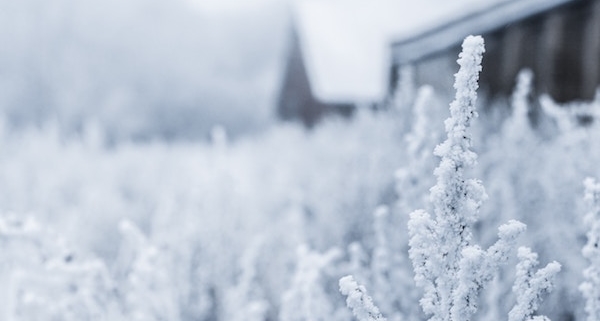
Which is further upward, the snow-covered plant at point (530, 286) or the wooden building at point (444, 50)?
the wooden building at point (444, 50)

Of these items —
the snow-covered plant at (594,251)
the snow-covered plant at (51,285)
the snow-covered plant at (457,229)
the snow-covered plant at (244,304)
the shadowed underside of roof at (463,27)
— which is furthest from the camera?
the shadowed underside of roof at (463,27)

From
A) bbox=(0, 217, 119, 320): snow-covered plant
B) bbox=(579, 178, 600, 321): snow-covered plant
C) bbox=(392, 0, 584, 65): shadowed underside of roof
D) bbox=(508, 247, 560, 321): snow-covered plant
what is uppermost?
bbox=(392, 0, 584, 65): shadowed underside of roof

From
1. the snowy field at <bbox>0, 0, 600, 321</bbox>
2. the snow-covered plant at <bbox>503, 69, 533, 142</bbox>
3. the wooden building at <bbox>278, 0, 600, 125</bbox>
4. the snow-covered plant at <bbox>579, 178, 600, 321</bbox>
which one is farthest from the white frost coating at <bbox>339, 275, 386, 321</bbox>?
the wooden building at <bbox>278, 0, 600, 125</bbox>

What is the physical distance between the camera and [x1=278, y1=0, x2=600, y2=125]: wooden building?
601 cm

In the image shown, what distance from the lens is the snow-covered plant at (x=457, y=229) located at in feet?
3.64

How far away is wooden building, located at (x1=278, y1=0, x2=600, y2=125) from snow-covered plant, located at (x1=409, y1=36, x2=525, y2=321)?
535cm

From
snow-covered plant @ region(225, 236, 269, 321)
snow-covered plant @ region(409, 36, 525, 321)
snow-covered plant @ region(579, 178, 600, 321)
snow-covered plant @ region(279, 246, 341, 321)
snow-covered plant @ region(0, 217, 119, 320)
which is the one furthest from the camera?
snow-covered plant @ region(225, 236, 269, 321)

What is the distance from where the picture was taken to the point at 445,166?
1.11 metres

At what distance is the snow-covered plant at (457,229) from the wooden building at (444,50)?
5.35m

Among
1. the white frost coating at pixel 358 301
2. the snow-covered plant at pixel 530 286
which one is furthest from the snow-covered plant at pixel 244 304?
the snow-covered plant at pixel 530 286

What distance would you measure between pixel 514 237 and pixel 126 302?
1.62 m

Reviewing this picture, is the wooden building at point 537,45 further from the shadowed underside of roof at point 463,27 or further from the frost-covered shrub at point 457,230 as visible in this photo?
the frost-covered shrub at point 457,230

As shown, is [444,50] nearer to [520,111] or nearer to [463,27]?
[463,27]

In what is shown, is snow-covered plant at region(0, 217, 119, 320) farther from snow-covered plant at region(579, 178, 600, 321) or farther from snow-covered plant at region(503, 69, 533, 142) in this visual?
snow-covered plant at region(503, 69, 533, 142)
